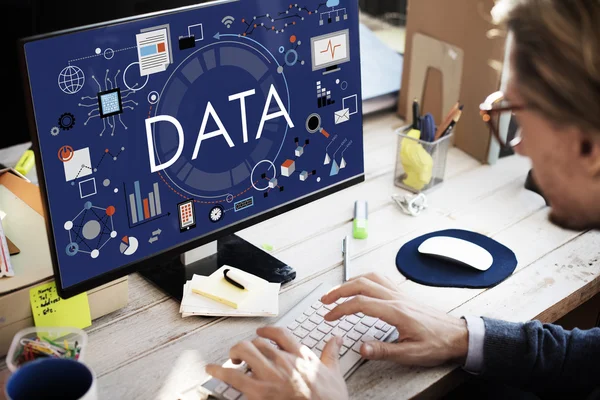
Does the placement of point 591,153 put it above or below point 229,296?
above

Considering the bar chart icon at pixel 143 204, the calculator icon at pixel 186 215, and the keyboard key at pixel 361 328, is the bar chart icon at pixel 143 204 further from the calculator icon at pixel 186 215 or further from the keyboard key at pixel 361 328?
the keyboard key at pixel 361 328

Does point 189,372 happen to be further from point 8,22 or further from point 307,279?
point 8,22

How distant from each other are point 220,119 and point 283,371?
0.42 meters

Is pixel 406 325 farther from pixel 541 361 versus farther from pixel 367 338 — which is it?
pixel 541 361

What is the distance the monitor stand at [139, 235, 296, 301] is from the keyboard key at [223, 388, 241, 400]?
267mm

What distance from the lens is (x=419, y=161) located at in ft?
5.02

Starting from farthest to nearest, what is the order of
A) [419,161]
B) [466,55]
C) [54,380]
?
1. [466,55]
2. [419,161]
3. [54,380]

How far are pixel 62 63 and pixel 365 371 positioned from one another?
2.03 feet

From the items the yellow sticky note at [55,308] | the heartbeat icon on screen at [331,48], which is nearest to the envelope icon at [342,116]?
the heartbeat icon on screen at [331,48]

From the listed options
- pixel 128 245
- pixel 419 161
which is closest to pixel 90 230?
pixel 128 245

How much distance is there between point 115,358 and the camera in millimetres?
1072

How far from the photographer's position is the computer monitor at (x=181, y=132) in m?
0.97

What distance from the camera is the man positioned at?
2.66 ft

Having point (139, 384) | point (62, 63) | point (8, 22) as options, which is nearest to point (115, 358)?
point (139, 384)
